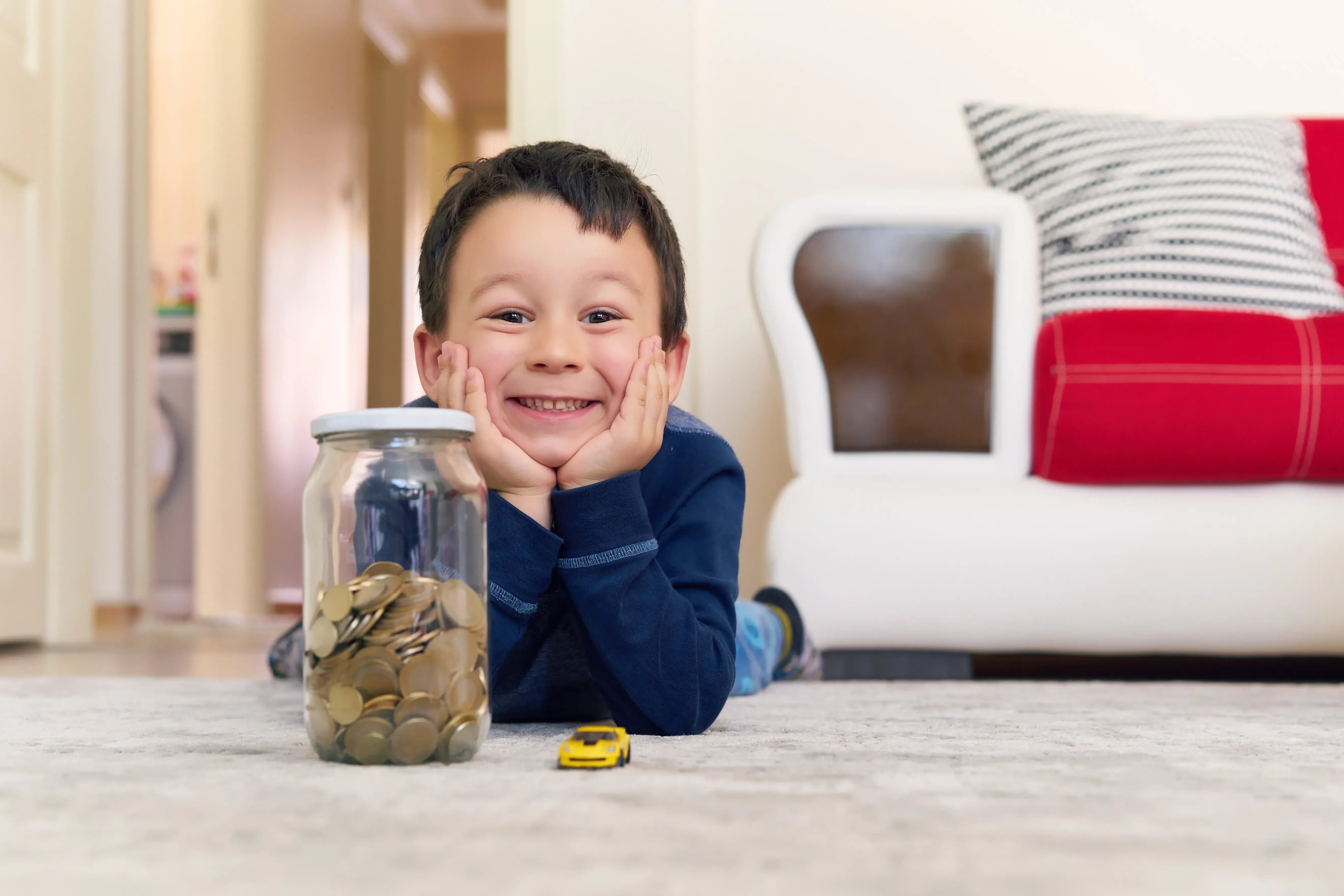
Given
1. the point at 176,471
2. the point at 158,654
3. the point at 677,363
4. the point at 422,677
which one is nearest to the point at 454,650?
the point at 422,677

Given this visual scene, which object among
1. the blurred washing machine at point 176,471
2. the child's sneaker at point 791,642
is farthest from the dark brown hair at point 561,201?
the blurred washing machine at point 176,471

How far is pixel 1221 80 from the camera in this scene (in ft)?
7.17

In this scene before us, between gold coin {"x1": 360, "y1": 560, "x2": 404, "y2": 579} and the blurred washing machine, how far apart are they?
311 centimetres

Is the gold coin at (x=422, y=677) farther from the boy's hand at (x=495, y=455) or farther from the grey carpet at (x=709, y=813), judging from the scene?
the boy's hand at (x=495, y=455)

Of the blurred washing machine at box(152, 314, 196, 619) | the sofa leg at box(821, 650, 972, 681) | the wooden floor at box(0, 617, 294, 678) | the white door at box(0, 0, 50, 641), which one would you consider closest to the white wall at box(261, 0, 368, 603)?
the blurred washing machine at box(152, 314, 196, 619)

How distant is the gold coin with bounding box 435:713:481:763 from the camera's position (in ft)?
1.97

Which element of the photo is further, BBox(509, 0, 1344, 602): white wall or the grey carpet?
BBox(509, 0, 1344, 602): white wall

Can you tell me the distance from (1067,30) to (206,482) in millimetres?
2459

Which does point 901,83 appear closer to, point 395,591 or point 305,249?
point 395,591

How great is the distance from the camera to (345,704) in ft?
1.94

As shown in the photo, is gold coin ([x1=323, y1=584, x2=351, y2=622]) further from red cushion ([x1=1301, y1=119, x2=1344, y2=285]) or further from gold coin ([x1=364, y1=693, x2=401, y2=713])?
red cushion ([x1=1301, y1=119, x2=1344, y2=285])

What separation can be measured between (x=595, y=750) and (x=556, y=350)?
0.27 metres

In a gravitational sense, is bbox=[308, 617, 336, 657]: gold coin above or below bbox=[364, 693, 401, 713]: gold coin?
above

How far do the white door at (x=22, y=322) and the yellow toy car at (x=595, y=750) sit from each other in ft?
5.38
